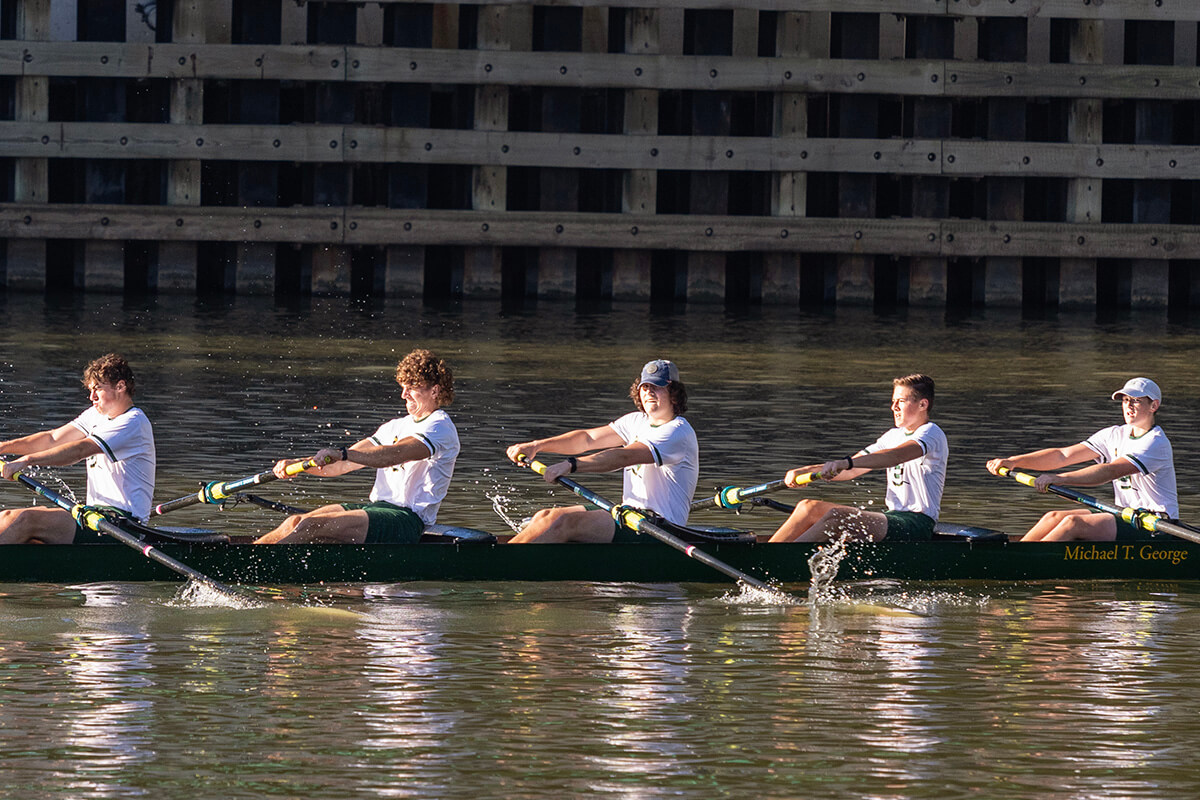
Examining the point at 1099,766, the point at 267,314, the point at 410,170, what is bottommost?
the point at 1099,766

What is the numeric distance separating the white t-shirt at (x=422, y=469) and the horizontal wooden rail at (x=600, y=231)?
66.2ft

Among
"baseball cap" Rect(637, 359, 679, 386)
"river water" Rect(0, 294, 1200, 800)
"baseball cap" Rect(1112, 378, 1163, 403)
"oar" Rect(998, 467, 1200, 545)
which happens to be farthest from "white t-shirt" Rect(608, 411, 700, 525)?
"baseball cap" Rect(1112, 378, 1163, 403)

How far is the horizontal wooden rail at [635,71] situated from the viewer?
33.9 m

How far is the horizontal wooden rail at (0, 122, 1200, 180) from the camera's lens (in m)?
33.9

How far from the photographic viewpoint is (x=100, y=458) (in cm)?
1381

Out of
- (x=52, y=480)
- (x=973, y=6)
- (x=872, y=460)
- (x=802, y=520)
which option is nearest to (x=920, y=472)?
(x=872, y=460)

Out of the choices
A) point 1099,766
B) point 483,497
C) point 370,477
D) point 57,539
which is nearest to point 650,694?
point 1099,766

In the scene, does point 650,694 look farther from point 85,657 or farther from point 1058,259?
point 1058,259

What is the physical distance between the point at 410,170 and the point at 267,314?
4.20 meters

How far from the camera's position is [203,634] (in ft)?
40.6

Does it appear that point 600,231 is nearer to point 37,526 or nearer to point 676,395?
point 676,395

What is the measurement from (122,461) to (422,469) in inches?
76.9

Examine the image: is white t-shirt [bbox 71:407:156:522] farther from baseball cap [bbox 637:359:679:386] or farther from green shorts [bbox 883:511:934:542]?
green shorts [bbox 883:511:934:542]

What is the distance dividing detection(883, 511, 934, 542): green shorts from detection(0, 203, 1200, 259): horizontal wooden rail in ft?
64.8
